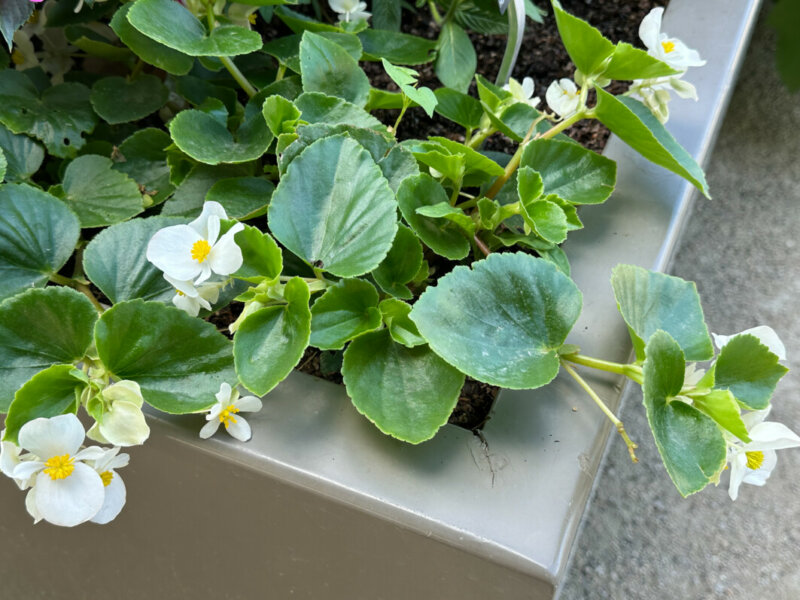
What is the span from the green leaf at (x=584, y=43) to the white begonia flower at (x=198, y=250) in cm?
26

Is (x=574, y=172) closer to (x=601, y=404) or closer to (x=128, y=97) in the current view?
(x=601, y=404)

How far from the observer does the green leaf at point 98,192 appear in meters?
0.53

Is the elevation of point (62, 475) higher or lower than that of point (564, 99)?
lower

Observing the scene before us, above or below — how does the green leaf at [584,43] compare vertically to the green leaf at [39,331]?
above

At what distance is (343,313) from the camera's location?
43 cm

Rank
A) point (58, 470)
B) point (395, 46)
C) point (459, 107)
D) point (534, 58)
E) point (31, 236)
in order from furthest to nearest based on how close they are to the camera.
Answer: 1. point (534, 58)
2. point (395, 46)
3. point (459, 107)
4. point (31, 236)
5. point (58, 470)

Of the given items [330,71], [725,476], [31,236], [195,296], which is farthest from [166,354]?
[725,476]

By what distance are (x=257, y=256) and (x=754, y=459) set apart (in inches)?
12.2

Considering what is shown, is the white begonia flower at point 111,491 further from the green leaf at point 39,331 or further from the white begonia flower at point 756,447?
the white begonia flower at point 756,447

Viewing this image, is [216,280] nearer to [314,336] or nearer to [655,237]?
[314,336]

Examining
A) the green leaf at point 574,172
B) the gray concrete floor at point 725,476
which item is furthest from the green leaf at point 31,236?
the gray concrete floor at point 725,476

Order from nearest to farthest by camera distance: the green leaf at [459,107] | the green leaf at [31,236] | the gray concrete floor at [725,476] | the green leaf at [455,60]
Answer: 1. the green leaf at [31,236]
2. the green leaf at [459,107]
3. the green leaf at [455,60]
4. the gray concrete floor at [725,476]

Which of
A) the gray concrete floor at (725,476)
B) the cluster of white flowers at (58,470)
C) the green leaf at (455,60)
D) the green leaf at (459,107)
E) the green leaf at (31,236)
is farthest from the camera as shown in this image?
the gray concrete floor at (725,476)

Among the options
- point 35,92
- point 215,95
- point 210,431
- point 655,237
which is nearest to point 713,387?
point 655,237
